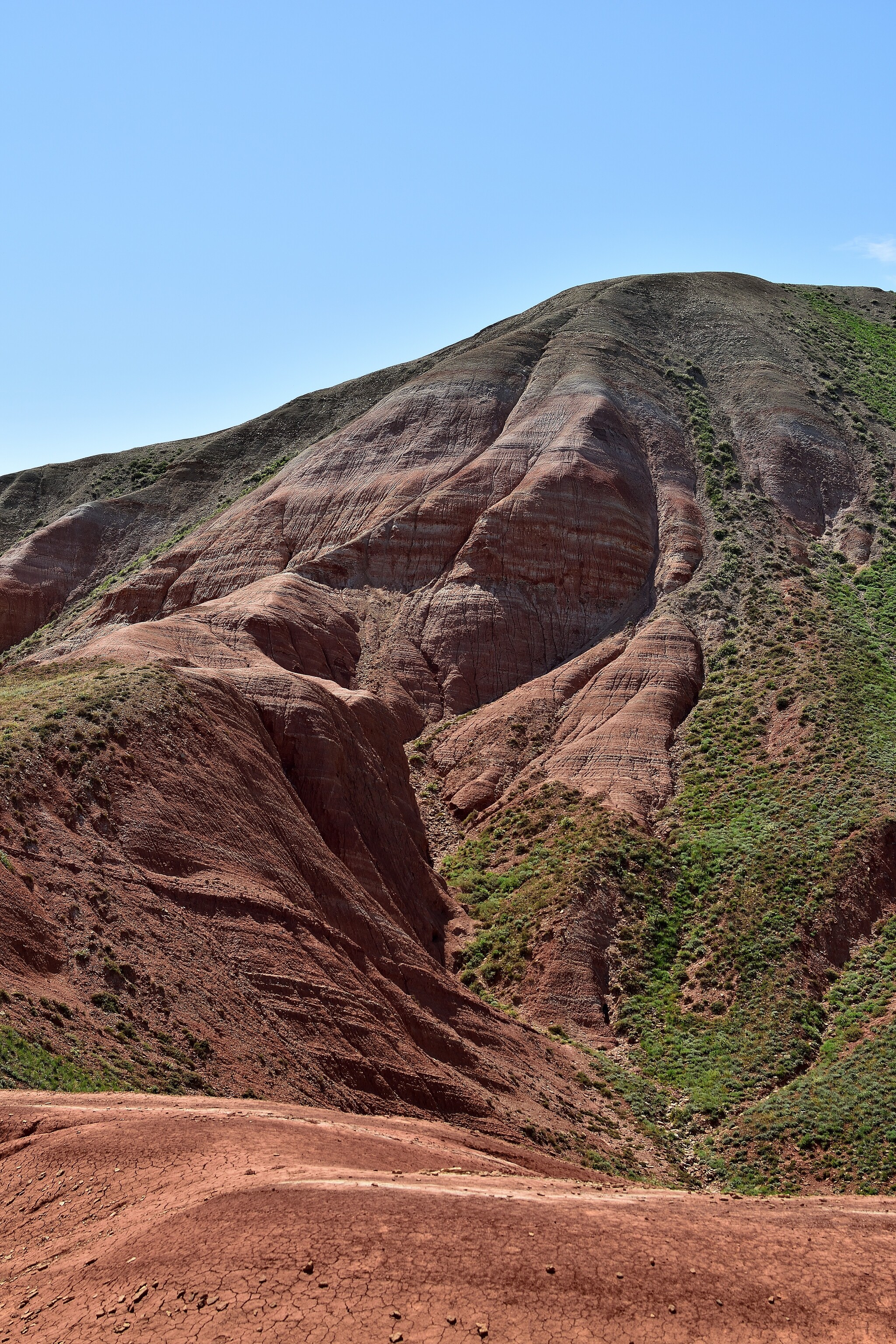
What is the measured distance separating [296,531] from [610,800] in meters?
24.6

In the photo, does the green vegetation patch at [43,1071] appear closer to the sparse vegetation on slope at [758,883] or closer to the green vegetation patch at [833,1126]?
the green vegetation patch at [833,1126]

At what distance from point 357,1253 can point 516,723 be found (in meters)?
36.7

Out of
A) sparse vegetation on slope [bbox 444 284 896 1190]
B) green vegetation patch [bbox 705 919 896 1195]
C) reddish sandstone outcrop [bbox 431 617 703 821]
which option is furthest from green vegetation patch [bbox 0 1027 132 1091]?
reddish sandstone outcrop [bbox 431 617 703 821]

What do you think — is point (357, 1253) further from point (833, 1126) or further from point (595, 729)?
point (595, 729)

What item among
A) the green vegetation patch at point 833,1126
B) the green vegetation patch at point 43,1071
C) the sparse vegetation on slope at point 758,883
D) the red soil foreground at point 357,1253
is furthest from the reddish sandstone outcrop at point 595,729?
the red soil foreground at point 357,1253

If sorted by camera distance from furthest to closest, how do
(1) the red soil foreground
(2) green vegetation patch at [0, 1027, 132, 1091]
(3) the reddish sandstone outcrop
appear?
(3) the reddish sandstone outcrop < (2) green vegetation patch at [0, 1027, 132, 1091] < (1) the red soil foreground

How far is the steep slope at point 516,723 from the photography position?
76.9 feet

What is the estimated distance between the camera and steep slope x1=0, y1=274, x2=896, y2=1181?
923 inches

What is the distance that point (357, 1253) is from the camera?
1028cm

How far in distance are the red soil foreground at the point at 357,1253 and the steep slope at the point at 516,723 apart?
528 cm

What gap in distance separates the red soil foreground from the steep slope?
17.3ft

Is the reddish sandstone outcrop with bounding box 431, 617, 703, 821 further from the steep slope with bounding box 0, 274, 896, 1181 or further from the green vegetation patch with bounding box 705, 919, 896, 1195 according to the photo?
the green vegetation patch with bounding box 705, 919, 896, 1195

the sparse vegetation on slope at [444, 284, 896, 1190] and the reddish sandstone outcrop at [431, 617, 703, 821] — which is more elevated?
the reddish sandstone outcrop at [431, 617, 703, 821]

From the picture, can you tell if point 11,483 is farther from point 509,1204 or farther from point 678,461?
point 509,1204
